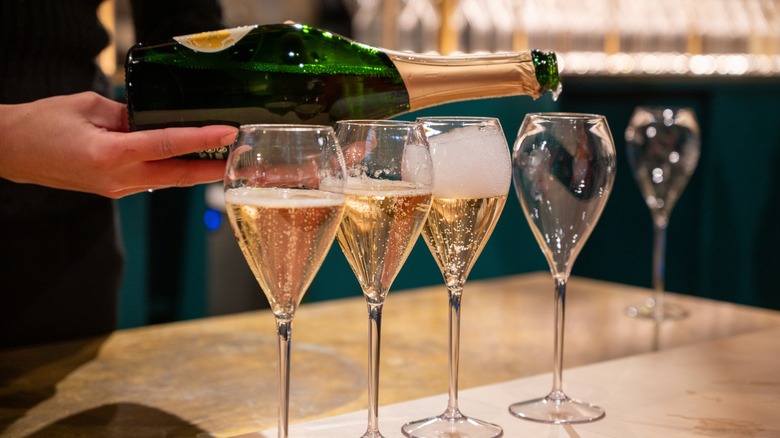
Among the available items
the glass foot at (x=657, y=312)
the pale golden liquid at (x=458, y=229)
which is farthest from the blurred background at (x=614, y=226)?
the pale golden liquid at (x=458, y=229)

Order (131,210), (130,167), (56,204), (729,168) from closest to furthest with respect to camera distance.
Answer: (130,167) < (56,204) < (131,210) < (729,168)

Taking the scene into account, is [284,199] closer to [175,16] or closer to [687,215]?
[175,16]

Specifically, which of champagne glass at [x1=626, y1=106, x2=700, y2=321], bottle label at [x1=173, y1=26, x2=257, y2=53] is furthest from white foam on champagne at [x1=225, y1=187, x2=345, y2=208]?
champagne glass at [x1=626, y1=106, x2=700, y2=321]

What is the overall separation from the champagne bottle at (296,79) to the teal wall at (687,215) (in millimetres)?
1172

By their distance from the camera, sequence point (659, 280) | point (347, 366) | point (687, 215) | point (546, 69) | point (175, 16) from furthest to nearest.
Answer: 1. point (687, 215)
2. point (659, 280)
3. point (175, 16)
4. point (347, 366)
5. point (546, 69)

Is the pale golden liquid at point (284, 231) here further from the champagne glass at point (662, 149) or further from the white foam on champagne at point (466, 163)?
the champagne glass at point (662, 149)

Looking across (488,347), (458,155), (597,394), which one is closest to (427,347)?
(488,347)

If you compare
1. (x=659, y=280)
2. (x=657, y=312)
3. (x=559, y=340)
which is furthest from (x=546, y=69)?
(x=659, y=280)

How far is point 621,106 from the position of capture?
8.62 ft

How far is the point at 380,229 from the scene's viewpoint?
26.4 inches

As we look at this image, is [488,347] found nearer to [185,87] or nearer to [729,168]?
[185,87]

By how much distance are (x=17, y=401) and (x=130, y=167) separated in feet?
0.91

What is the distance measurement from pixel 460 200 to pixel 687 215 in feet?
6.46

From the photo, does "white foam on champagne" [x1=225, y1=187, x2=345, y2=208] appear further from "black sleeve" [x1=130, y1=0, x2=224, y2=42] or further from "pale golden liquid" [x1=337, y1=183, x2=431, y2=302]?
"black sleeve" [x1=130, y1=0, x2=224, y2=42]
